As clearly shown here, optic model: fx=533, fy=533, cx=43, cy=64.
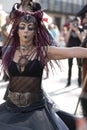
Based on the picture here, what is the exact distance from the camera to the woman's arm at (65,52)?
15.3 feet

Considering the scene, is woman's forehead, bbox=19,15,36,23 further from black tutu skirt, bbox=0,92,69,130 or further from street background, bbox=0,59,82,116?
street background, bbox=0,59,82,116

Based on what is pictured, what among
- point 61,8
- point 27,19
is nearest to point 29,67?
point 27,19

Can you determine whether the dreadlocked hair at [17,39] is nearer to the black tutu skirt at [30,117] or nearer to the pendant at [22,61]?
the pendant at [22,61]

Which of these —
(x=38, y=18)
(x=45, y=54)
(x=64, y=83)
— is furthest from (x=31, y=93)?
(x=64, y=83)

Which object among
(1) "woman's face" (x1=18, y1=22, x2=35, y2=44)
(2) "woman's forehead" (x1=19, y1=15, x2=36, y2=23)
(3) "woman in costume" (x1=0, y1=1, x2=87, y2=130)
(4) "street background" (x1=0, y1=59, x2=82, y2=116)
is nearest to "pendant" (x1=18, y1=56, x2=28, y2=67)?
(3) "woman in costume" (x1=0, y1=1, x2=87, y2=130)

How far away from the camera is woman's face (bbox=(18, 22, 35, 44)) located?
4.72 m

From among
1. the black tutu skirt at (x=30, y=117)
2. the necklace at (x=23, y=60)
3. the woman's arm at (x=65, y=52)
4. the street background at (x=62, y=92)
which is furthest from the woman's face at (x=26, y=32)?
the street background at (x=62, y=92)

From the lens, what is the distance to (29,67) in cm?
468

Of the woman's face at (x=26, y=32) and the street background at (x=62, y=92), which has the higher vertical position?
the woman's face at (x=26, y=32)

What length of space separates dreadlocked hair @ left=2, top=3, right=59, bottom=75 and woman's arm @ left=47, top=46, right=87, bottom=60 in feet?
0.24

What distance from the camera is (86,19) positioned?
27.3ft

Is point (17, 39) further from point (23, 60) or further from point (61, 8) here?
point (61, 8)

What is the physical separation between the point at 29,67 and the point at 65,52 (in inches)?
13.5

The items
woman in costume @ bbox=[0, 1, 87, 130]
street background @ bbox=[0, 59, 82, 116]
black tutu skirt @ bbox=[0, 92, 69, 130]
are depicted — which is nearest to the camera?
black tutu skirt @ bbox=[0, 92, 69, 130]
